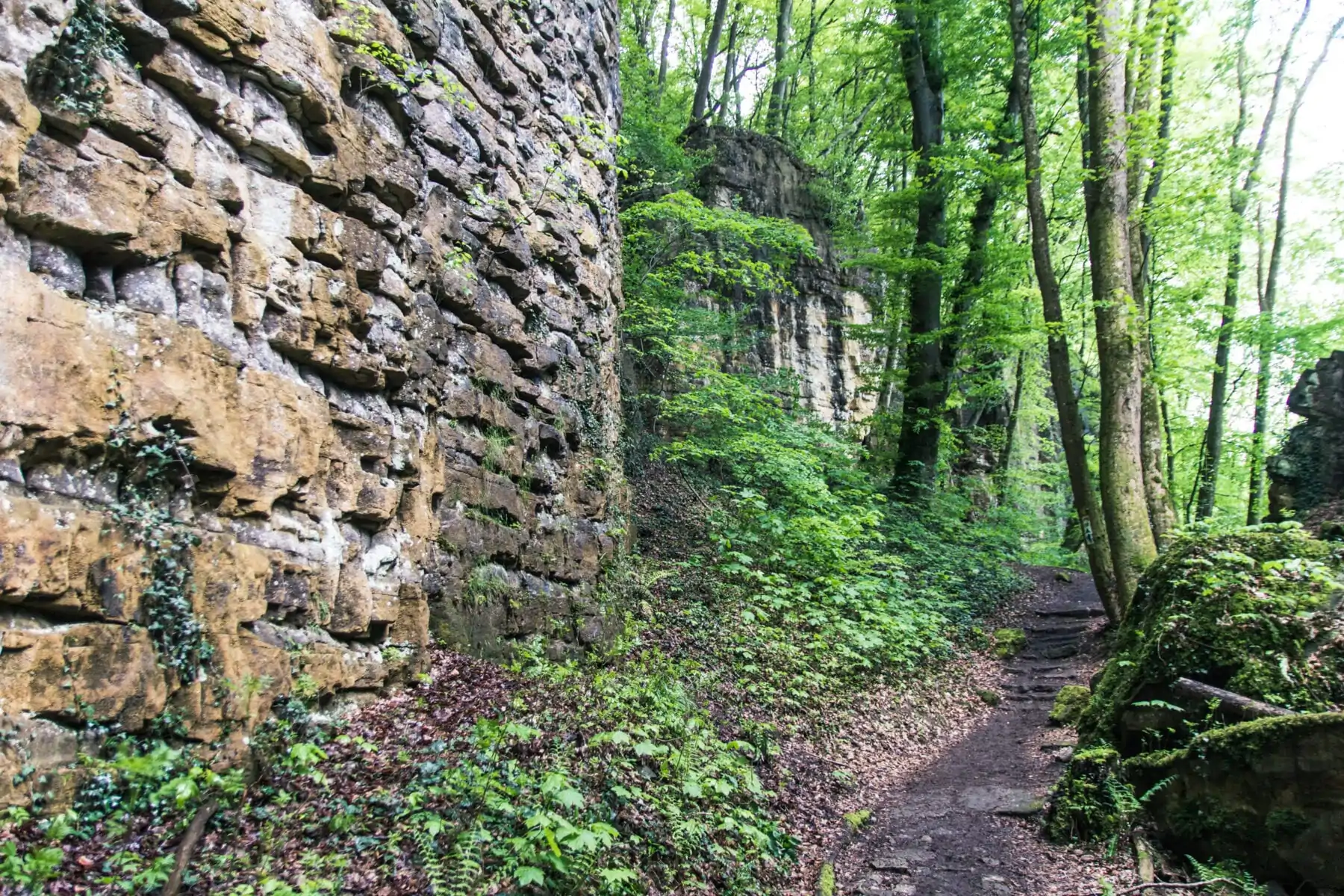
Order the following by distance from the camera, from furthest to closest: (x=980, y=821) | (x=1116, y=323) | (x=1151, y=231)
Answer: (x=1151, y=231) → (x=1116, y=323) → (x=980, y=821)

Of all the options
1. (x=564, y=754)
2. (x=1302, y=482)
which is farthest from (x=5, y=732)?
(x=1302, y=482)

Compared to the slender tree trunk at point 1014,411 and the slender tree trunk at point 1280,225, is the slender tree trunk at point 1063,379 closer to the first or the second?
the slender tree trunk at point 1280,225

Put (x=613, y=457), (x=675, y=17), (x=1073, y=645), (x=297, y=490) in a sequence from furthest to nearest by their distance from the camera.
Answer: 1. (x=675, y=17)
2. (x=1073, y=645)
3. (x=613, y=457)
4. (x=297, y=490)

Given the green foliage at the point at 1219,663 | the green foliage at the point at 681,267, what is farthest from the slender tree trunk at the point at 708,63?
the green foliage at the point at 1219,663

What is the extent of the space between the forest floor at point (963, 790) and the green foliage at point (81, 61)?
247 inches

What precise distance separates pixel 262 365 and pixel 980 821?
6.49 meters

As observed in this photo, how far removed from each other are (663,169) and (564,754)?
13.7 meters

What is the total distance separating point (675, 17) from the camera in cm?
2794

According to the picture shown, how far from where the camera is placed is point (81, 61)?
11.6 ft

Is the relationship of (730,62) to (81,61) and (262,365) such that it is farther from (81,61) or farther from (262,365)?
(81,61)

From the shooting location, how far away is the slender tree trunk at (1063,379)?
1072cm

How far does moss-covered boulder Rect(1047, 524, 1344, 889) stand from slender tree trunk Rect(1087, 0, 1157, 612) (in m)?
2.87

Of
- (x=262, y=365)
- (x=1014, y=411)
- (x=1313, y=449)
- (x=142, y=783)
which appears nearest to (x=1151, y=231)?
(x=1313, y=449)

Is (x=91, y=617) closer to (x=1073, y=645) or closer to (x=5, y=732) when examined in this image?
(x=5, y=732)
